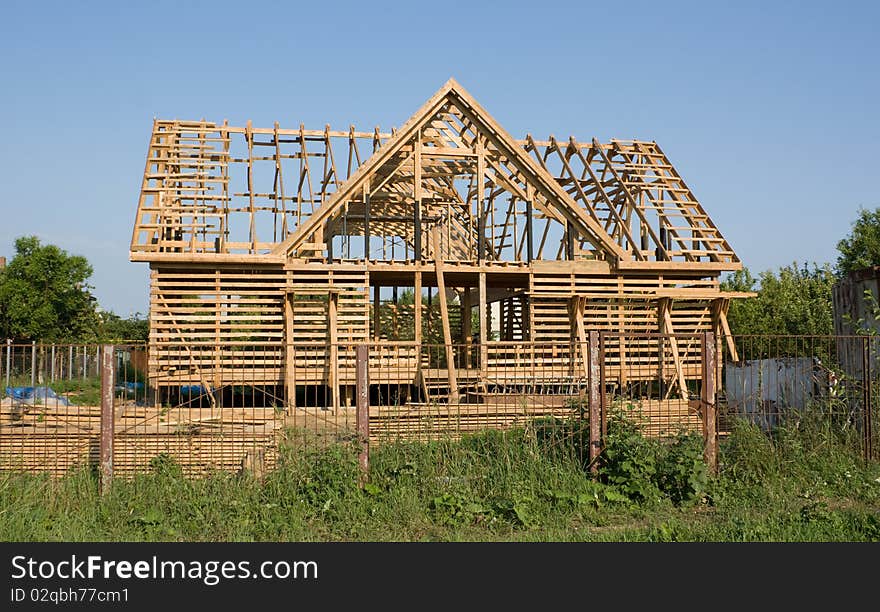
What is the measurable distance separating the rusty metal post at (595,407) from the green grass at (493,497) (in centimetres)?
16

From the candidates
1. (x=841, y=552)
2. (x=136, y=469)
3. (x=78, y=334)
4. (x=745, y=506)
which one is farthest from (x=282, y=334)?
(x=78, y=334)

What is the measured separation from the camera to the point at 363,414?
33.3 ft

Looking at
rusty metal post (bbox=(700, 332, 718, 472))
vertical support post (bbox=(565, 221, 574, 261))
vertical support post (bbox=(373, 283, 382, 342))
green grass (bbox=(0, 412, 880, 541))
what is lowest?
green grass (bbox=(0, 412, 880, 541))

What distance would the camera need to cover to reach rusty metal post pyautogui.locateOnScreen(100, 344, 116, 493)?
10.0 meters

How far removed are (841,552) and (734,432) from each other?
3.21 meters

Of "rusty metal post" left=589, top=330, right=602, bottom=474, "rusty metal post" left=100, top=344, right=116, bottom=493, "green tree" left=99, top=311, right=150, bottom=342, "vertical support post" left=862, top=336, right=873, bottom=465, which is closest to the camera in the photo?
"rusty metal post" left=100, top=344, right=116, bottom=493

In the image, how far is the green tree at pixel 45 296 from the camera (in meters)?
38.0

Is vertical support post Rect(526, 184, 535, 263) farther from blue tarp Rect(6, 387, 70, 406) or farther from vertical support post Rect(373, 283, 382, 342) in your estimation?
blue tarp Rect(6, 387, 70, 406)

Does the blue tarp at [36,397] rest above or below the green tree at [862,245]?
below

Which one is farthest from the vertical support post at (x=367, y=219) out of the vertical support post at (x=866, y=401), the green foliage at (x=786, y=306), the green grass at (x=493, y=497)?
the green foliage at (x=786, y=306)

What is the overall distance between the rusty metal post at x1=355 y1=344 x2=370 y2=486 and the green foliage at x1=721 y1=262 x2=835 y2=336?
27021 millimetres

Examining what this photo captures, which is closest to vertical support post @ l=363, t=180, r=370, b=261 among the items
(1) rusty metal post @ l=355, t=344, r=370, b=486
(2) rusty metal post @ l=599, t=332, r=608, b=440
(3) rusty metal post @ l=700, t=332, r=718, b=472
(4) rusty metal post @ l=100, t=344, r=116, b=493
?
(1) rusty metal post @ l=355, t=344, r=370, b=486

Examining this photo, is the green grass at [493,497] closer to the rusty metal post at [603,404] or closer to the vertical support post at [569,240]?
the rusty metal post at [603,404]

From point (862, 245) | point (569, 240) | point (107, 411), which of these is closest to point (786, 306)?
point (862, 245)
